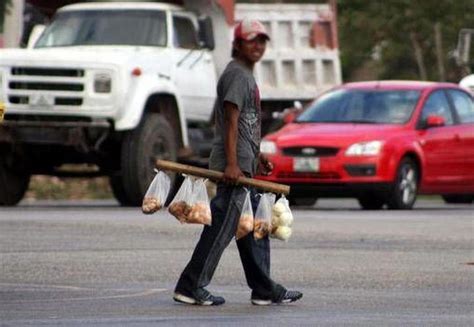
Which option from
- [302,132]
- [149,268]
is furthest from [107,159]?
[149,268]

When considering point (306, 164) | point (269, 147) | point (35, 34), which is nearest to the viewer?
point (306, 164)

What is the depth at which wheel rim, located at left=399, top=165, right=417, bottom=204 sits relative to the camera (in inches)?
971

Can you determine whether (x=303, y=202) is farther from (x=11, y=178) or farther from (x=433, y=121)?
(x=11, y=178)

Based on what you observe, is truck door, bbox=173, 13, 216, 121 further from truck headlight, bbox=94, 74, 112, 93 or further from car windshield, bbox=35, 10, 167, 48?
truck headlight, bbox=94, 74, 112, 93

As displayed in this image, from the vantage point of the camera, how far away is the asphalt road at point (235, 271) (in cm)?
1159

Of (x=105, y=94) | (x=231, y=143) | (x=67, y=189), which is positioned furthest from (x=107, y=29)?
(x=231, y=143)

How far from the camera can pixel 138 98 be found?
25.5 metres

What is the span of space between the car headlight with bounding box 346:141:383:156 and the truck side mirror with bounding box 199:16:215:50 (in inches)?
128

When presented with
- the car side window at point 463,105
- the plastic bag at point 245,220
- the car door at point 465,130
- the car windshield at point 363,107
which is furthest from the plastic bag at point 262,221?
the car side window at point 463,105

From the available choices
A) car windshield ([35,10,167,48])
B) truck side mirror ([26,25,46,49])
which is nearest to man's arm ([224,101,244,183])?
car windshield ([35,10,167,48])

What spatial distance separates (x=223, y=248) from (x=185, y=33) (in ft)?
49.4

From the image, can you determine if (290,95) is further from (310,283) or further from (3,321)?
(3,321)

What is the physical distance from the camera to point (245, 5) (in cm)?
3050

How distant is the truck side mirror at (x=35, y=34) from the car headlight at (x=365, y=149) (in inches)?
202
